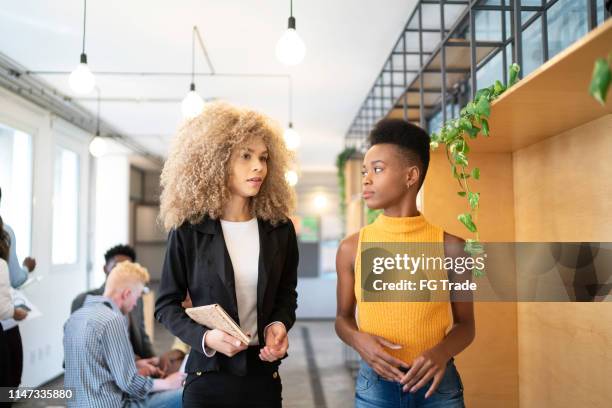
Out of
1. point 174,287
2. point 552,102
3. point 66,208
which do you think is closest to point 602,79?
point 552,102

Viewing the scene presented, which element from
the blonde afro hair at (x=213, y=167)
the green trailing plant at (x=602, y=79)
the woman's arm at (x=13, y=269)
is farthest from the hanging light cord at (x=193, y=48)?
the green trailing plant at (x=602, y=79)

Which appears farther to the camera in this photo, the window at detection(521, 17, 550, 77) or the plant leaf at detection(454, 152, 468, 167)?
the window at detection(521, 17, 550, 77)

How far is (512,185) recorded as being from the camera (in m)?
2.05

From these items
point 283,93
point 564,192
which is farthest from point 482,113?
point 283,93

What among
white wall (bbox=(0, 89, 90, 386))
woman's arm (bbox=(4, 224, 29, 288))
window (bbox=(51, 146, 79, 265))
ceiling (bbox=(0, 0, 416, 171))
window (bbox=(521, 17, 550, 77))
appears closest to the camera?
window (bbox=(521, 17, 550, 77))

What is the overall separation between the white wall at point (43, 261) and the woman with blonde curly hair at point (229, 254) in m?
3.78

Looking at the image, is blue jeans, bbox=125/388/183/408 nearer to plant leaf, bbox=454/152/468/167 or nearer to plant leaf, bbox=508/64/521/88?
plant leaf, bbox=454/152/468/167

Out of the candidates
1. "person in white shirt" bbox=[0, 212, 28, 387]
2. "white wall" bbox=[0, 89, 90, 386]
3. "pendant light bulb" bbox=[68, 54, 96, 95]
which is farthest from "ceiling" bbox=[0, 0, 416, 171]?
"person in white shirt" bbox=[0, 212, 28, 387]

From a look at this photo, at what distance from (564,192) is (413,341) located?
780 millimetres

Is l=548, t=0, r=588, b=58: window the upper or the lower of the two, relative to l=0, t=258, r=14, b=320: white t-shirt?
upper

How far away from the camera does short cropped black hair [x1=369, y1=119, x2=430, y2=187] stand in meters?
1.51

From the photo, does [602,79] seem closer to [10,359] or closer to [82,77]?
[82,77]

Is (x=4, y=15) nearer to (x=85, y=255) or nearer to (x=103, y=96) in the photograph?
(x=103, y=96)

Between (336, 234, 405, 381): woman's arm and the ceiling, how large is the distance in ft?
7.84
